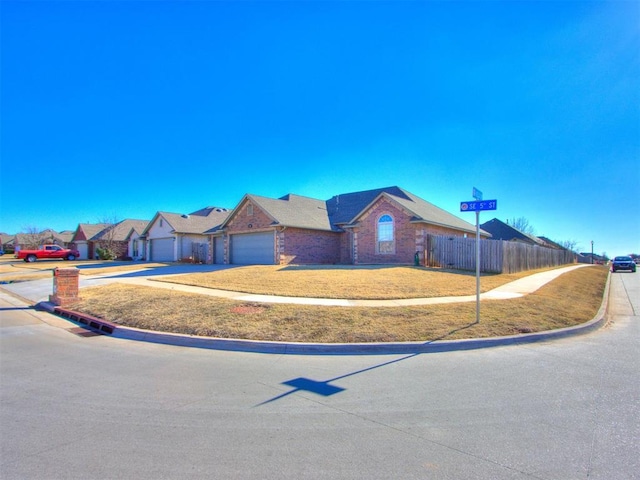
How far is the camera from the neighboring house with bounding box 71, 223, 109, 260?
165 feet

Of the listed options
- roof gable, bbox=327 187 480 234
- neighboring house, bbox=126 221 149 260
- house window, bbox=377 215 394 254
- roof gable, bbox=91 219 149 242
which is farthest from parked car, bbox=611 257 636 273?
roof gable, bbox=91 219 149 242

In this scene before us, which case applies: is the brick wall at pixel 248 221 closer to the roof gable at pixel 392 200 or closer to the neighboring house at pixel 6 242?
the roof gable at pixel 392 200

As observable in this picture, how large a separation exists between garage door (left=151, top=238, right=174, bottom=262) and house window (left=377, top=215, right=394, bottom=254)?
20815 mm

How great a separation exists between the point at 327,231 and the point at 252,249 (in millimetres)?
5425

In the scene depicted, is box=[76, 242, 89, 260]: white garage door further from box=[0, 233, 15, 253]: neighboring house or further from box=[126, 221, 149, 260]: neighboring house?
box=[0, 233, 15, 253]: neighboring house

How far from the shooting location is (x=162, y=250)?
36.8 metres

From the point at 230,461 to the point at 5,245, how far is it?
11054 centimetres

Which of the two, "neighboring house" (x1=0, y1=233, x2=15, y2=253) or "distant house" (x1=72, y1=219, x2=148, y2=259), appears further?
"neighboring house" (x1=0, y1=233, x2=15, y2=253)

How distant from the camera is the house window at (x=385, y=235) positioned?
23.6m

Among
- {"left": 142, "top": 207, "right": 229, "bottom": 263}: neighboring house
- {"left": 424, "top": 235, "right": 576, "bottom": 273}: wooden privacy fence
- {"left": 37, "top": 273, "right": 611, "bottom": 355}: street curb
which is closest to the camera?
{"left": 37, "top": 273, "right": 611, "bottom": 355}: street curb

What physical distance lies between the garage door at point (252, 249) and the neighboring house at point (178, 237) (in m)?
4.95

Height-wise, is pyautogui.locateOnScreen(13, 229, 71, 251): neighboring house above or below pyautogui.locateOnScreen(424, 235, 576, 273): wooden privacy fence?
above

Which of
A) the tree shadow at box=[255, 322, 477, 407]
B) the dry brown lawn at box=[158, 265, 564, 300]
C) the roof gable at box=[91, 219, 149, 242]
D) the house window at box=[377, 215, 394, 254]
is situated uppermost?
the roof gable at box=[91, 219, 149, 242]

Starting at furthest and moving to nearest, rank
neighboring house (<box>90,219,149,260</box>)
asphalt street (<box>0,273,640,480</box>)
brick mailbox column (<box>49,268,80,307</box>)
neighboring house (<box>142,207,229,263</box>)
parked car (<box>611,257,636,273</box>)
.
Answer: neighboring house (<box>90,219,149,260</box>), parked car (<box>611,257,636,273</box>), neighboring house (<box>142,207,229,263</box>), brick mailbox column (<box>49,268,80,307</box>), asphalt street (<box>0,273,640,480</box>)
